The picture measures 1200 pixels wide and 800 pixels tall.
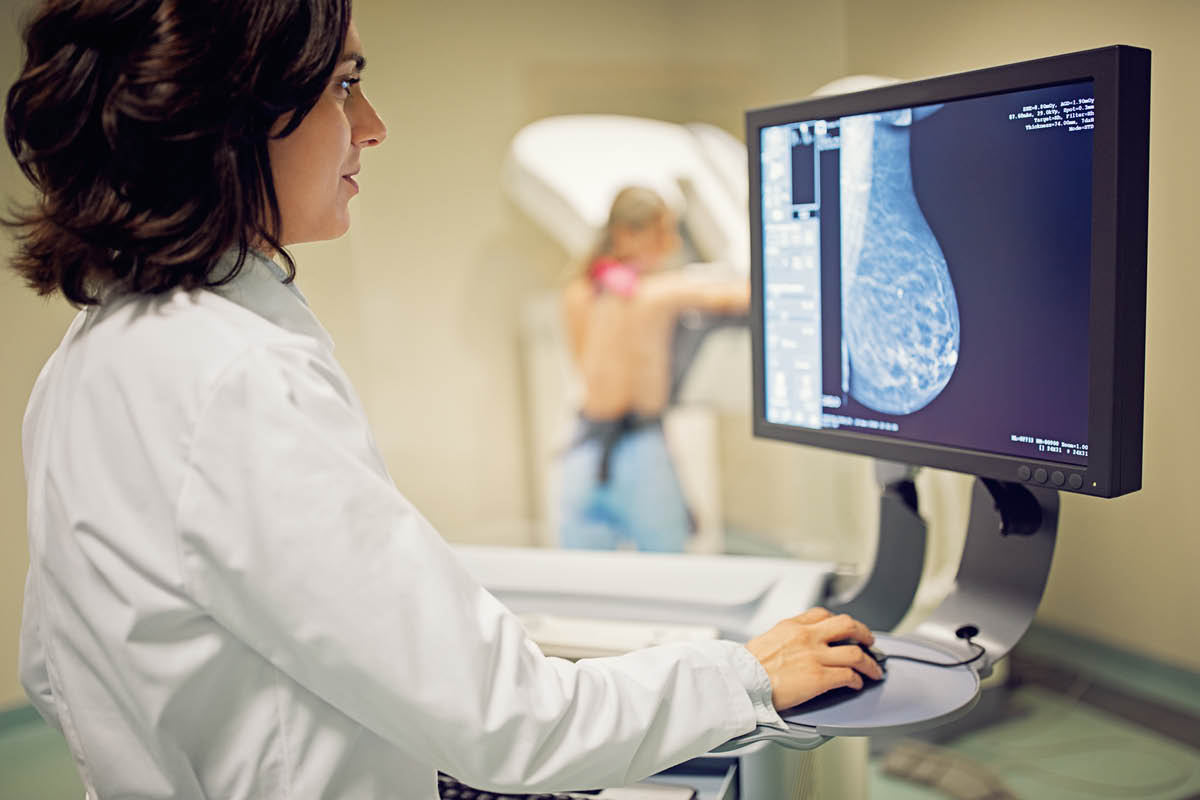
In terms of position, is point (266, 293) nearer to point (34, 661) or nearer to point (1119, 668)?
point (34, 661)

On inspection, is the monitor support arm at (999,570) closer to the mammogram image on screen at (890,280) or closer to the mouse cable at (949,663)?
the mouse cable at (949,663)

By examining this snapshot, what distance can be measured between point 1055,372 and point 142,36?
0.70m

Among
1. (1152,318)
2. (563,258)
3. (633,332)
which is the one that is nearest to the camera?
(1152,318)

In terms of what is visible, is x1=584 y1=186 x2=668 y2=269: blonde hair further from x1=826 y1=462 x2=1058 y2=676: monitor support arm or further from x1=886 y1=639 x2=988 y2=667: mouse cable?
x1=886 y1=639 x2=988 y2=667: mouse cable

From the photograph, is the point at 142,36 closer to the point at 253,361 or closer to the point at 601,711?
the point at 253,361

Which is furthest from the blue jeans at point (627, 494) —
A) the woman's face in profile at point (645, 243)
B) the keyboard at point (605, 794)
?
the keyboard at point (605, 794)

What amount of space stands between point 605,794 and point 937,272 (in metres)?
0.54

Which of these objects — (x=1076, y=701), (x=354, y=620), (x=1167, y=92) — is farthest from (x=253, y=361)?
(x=1076, y=701)

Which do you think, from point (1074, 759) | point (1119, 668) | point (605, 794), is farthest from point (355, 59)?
point (1119, 668)

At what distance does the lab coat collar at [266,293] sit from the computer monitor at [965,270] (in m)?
0.50

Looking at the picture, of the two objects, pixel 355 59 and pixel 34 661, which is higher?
pixel 355 59

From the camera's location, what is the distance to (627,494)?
3.12m

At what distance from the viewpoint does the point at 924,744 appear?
222 cm

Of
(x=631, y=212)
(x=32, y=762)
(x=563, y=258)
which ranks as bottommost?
(x=32, y=762)
